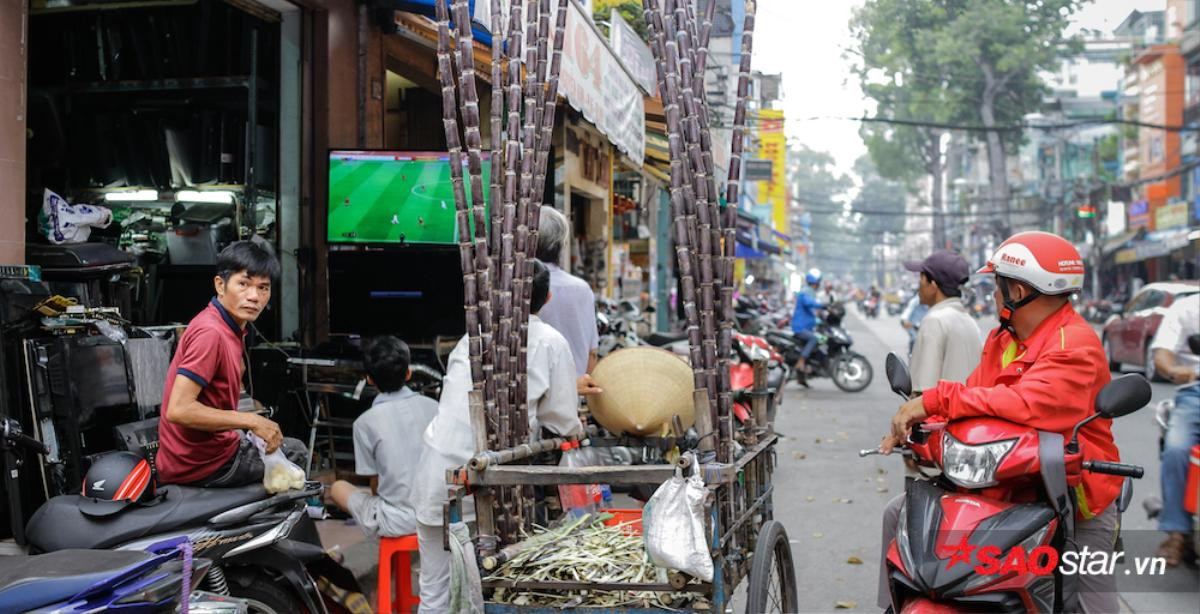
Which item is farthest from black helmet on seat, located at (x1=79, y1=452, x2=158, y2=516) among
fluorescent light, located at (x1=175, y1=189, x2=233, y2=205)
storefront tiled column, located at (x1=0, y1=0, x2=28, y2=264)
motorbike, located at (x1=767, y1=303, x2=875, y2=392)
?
motorbike, located at (x1=767, y1=303, x2=875, y2=392)

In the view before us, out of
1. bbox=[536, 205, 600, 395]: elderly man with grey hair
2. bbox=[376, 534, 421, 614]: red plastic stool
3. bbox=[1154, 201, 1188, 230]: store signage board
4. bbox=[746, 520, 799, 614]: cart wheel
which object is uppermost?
bbox=[1154, 201, 1188, 230]: store signage board

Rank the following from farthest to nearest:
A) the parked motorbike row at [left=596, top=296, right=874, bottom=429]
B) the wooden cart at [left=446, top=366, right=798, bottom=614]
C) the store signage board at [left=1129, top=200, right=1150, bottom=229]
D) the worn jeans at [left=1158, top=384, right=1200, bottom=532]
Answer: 1. the store signage board at [left=1129, top=200, right=1150, bottom=229]
2. the parked motorbike row at [left=596, top=296, right=874, bottom=429]
3. the worn jeans at [left=1158, top=384, right=1200, bottom=532]
4. the wooden cart at [left=446, top=366, right=798, bottom=614]

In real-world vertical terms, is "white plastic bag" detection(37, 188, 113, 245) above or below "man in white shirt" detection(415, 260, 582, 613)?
above

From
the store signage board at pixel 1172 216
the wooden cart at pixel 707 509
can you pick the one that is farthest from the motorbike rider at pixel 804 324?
the store signage board at pixel 1172 216

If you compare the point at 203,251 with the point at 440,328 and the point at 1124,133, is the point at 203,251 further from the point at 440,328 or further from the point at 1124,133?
the point at 1124,133

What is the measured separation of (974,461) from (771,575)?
1.03 m

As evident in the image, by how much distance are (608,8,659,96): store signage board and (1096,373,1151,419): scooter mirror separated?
6722mm

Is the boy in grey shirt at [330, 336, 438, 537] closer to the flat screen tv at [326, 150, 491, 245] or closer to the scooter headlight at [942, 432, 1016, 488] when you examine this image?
the flat screen tv at [326, 150, 491, 245]

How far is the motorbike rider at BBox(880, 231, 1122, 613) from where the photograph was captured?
2.93 metres

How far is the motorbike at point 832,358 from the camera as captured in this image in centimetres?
1532

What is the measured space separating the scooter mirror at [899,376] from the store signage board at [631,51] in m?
6.19

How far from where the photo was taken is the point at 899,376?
327 cm

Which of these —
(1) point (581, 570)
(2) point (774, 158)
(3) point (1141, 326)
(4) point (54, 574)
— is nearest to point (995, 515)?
(1) point (581, 570)

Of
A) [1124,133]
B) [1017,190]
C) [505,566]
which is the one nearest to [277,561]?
[505,566]
